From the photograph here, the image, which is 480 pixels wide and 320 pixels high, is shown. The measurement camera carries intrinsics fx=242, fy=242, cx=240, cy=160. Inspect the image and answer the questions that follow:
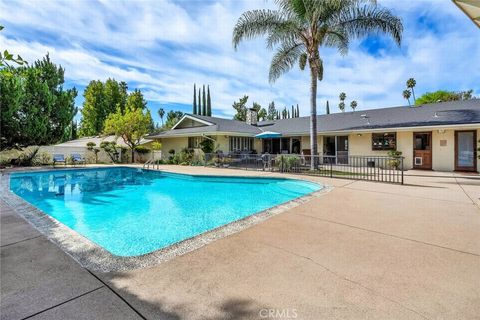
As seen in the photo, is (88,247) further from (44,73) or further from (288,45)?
(44,73)

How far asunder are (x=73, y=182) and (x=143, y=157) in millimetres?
12084

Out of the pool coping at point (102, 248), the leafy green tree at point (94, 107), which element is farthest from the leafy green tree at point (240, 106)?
the pool coping at point (102, 248)

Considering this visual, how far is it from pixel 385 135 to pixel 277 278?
54.6ft

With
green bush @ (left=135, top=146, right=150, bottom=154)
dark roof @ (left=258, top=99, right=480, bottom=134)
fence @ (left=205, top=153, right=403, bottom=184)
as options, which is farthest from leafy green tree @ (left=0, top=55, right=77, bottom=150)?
dark roof @ (left=258, top=99, right=480, bottom=134)

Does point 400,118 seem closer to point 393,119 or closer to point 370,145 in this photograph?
point 393,119

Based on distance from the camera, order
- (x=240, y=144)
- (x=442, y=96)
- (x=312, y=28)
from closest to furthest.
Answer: (x=312, y=28) < (x=240, y=144) < (x=442, y=96)

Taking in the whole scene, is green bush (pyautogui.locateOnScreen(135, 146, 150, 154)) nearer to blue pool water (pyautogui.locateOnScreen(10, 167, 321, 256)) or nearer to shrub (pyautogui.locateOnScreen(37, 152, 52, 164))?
shrub (pyautogui.locateOnScreen(37, 152, 52, 164))

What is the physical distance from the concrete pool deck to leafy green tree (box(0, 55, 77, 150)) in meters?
17.7

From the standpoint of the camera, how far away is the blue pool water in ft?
19.6

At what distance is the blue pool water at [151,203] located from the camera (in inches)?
235

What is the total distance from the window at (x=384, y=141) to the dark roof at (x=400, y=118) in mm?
754

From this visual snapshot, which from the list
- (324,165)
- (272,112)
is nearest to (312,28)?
(324,165)

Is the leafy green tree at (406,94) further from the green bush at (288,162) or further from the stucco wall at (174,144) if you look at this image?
the stucco wall at (174,144)

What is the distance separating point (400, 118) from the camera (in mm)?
16547
